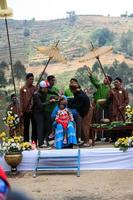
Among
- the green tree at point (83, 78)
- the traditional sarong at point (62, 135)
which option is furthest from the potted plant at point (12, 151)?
the green tree at point (83, 78)

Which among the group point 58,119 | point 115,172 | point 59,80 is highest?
point 58,119

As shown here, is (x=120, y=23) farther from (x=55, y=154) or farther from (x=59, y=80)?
(x=55, y=154)

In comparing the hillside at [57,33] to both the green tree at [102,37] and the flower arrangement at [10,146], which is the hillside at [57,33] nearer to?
the green tree at [102,37]

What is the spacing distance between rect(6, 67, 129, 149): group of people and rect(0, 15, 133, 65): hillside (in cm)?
5010

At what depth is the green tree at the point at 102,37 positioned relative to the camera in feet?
246

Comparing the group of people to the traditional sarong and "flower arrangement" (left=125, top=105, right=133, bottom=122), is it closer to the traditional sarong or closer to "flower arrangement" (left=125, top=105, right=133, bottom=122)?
the traditional sarong

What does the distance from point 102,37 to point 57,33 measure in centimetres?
1092

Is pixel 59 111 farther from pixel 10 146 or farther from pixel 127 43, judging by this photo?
pixel 127 43

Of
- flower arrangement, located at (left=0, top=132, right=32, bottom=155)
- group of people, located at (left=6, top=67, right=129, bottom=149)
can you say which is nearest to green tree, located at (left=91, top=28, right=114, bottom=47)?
group of people, located at (left=6, top=67, right=129, bottom=149)

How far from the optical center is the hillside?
227 feet

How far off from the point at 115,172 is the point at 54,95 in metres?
2.57

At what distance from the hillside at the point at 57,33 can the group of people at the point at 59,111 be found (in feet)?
164

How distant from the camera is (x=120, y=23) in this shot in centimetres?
9062

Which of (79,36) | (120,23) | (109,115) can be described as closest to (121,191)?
(109,115)
